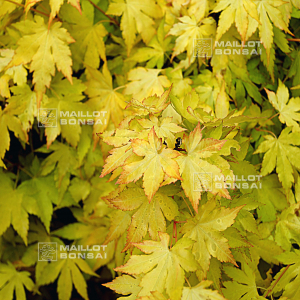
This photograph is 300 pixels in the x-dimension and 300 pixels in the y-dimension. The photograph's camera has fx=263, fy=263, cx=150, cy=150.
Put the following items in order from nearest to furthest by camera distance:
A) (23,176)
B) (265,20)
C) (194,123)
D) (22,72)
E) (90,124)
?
(194,123), (265,20), (22,72), (90,124), (23,176)

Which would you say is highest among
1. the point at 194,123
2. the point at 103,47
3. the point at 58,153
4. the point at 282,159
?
the point at 103,47

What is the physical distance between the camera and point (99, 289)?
87.7 inches

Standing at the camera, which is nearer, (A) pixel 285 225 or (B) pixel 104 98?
(A) pixel 285 225

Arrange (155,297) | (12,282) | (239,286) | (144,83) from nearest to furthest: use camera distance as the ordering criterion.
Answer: (155,297) → (239,286) → (144,83) → (12,282)

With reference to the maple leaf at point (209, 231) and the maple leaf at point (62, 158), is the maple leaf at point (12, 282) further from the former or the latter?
the maple leaf at point (209, 231)

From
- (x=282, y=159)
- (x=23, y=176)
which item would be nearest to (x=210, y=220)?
(x=282, y=159)

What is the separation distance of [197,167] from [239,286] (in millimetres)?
650

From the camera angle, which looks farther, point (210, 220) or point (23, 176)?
point (23, 176)

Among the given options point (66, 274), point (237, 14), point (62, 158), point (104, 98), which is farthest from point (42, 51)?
point (66, 274)

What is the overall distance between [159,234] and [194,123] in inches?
16.9

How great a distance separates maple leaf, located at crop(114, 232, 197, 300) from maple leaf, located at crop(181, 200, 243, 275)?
68 mm

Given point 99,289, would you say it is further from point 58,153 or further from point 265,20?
point 265,20

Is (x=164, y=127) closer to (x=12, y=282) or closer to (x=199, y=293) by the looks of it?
(x=199, y=293)

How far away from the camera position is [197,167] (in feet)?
2.91
